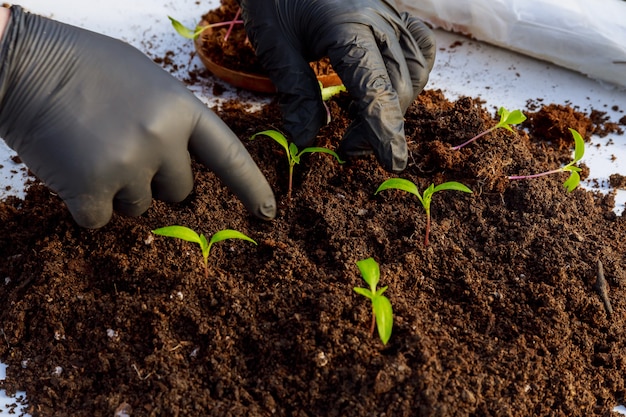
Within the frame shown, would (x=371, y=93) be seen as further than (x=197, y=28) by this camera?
No

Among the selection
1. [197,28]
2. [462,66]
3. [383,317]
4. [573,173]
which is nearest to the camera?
[383,317]

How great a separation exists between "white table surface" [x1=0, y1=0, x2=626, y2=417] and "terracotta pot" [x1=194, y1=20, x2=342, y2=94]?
48 mm

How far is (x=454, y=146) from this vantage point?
6.32 feet

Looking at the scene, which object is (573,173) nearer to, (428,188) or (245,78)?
(428,188)

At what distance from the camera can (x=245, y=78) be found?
2.25 m

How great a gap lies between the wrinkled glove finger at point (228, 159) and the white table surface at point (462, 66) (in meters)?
0.72

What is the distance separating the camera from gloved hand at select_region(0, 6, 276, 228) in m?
1.44

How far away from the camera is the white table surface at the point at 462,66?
232cm

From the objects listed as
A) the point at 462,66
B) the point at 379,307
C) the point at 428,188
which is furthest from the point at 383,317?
the point at 462,66

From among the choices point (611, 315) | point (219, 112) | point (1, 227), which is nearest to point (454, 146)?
point (611, 315)

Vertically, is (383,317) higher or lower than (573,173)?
lower

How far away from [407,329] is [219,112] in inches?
43.9

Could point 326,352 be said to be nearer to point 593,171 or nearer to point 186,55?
point 593,171

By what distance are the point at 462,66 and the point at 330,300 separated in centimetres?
145
